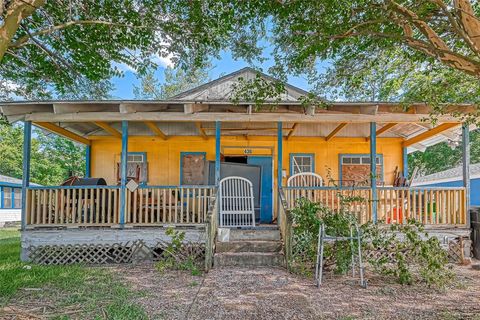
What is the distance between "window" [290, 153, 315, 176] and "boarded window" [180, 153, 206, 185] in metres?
2.75

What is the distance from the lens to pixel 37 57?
285 inches

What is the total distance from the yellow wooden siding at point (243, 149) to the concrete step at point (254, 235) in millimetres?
3259

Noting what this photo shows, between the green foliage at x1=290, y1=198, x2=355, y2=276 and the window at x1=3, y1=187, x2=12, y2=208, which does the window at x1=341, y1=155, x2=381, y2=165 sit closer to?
the green foliage at x1=290, y1=198, x2=355, y2=276

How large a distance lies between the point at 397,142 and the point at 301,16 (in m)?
6.34

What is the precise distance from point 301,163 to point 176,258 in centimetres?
519

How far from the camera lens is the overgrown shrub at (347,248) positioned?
5438mm

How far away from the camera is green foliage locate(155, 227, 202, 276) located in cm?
621

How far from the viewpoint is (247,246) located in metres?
6.66

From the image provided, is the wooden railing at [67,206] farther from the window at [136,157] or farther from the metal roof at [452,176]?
the metal roof at [452,176]

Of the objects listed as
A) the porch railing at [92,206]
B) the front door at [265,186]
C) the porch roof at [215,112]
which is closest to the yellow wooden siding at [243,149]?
the front door at [265,186]

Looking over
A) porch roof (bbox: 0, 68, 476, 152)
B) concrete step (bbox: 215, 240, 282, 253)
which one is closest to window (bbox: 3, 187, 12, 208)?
porch roof (bbox: 0, 68, 476, 152)

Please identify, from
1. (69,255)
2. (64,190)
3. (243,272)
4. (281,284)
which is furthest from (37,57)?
(281,284)

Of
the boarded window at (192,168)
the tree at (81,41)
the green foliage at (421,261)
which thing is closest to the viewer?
the green foliage at (421,261)

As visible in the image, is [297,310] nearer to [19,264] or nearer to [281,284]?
[281,284]
